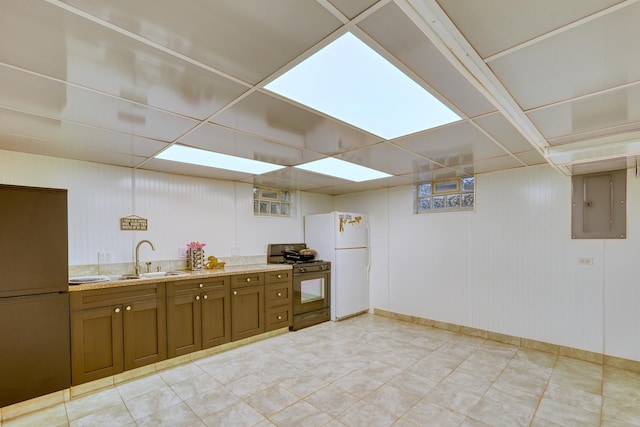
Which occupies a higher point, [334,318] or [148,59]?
[148,59]

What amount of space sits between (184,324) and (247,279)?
0.88m

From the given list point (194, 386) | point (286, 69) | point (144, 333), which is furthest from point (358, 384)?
point (286, 69)

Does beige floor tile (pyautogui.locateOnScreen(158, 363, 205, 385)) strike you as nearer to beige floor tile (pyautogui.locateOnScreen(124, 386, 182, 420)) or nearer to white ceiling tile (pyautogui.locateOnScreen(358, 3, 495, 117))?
beige floor tile (pyautogui.locateOnScreen(124, 386, 182, 420))

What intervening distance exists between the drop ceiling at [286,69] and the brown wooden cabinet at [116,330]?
143 cm

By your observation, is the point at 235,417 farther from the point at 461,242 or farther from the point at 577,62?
the point at 461,242

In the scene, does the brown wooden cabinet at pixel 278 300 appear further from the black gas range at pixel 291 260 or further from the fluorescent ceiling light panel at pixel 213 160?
the fluorescent ceiling light panel at pixel 213 160

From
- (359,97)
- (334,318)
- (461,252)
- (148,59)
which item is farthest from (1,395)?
(461,252)

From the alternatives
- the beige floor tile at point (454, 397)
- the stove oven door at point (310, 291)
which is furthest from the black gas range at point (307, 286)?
the beige floor tile at point (454, 397)

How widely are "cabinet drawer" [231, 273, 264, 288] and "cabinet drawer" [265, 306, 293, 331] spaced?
455 millimetres

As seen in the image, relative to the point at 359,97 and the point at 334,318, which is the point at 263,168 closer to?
the point at 359,97

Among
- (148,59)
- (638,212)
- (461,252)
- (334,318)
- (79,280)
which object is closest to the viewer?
(148,59)

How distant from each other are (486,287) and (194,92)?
412 cm

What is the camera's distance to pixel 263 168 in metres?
3.62

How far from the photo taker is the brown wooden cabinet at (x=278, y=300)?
402 centimetres
